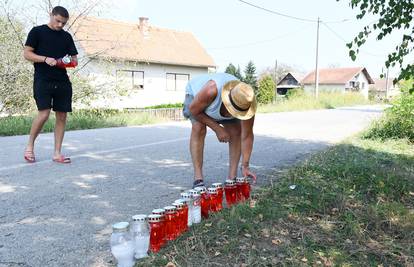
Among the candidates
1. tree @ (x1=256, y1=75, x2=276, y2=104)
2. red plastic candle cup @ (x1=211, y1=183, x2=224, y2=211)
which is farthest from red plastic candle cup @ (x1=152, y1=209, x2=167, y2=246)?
tree @ (x1=256, y1=75, x2=276, y2=104)

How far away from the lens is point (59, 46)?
18.6 ft

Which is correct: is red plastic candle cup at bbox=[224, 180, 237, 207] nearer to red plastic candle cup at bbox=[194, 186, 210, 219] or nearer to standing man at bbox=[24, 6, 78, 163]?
red plastic candle cup at bbox=[194, 186, 210, 219]

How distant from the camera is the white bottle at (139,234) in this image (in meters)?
2.67

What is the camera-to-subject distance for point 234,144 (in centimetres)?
446

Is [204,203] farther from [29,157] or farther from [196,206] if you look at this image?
[29,157]

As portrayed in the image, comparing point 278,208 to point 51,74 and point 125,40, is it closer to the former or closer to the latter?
point 51,74

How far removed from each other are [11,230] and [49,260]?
0.69m

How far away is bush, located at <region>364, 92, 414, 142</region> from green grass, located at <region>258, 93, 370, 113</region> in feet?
47.7

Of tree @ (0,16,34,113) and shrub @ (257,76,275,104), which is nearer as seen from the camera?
tree @ (0,16,34,113)

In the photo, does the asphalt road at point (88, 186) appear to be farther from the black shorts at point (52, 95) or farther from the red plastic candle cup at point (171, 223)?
the black shorts at point (52, 95)

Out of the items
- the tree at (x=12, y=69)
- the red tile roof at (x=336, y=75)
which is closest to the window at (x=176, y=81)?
the tree at (x=12, y=69)

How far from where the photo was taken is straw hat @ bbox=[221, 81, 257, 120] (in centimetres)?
370

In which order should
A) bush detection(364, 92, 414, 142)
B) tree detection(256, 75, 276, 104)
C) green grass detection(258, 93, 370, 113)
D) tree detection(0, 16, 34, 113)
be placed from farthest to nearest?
tree detection(256, 75, 276, 104) < green grass detection(258, 93, 370, 113) < tree detection(0, 16, 34, 113) < bush detection(364, 92, 414, 142)

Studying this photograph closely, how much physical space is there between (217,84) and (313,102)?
3002 cm
